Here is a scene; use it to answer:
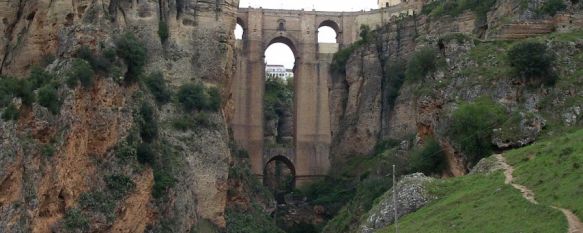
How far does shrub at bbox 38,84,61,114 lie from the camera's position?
40.2m

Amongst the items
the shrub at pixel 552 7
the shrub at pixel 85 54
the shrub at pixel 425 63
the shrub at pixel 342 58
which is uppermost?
the shrub at pixel 552 7

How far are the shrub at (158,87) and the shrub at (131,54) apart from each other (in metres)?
4.71

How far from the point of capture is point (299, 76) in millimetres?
80312

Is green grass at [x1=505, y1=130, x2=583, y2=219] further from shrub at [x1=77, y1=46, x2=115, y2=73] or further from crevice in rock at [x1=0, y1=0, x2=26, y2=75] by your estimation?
crevice in rock at [x1=0, y1=0, x2=26, y2=75]

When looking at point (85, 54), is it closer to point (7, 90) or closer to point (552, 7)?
point (7, 90)

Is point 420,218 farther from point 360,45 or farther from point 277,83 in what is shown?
point 277,83

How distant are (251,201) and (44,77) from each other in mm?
24719

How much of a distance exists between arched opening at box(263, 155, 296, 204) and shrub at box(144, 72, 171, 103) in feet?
76.7

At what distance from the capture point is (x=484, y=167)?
3322 cm

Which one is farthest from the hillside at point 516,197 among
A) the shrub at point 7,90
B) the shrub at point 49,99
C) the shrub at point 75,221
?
the shrub at point 7,90

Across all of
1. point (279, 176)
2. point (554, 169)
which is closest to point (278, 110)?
point (279, 176)

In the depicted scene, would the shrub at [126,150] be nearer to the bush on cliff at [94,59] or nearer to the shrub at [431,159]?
the bush on cliff at [94,59]

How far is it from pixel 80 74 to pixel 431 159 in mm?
18045

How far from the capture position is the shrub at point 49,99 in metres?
40.2
